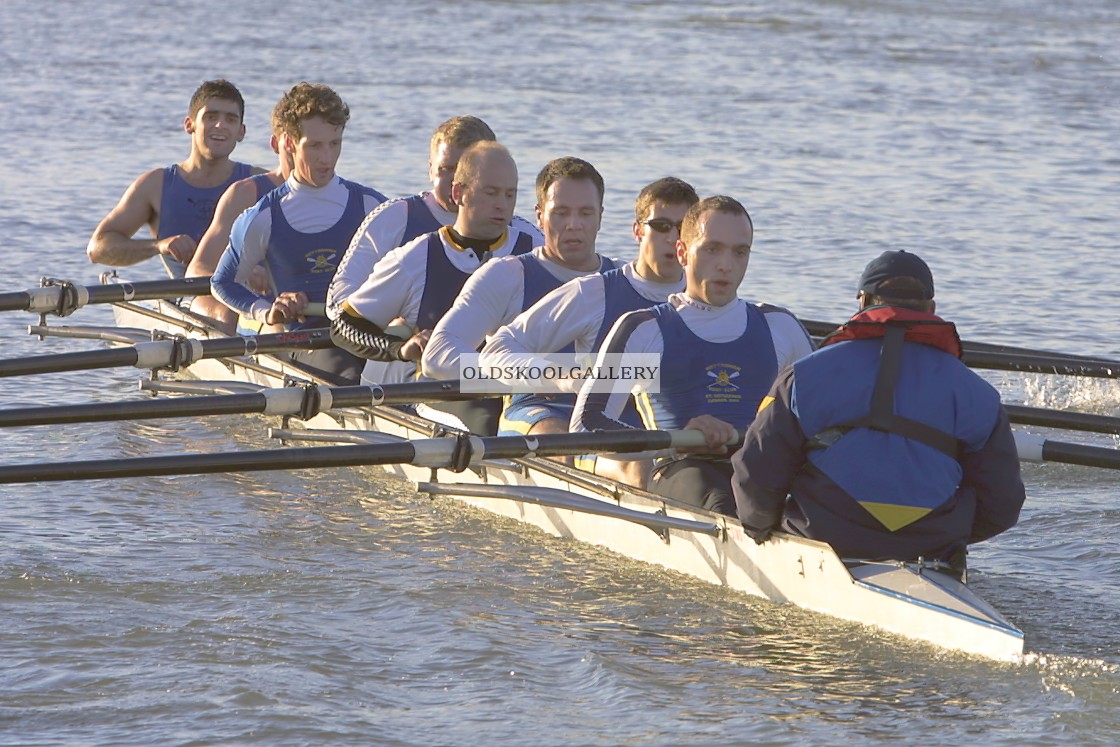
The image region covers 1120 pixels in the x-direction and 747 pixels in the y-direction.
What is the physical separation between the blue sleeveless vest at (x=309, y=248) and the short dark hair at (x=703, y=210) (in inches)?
121

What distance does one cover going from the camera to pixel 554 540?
264 inches

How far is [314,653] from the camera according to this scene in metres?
5.48

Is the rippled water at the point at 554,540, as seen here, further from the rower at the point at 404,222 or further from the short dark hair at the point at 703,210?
the short dark hair at the point at 703,210

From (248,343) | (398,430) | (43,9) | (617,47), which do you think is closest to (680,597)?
(398,430)

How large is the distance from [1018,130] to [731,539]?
1268cm

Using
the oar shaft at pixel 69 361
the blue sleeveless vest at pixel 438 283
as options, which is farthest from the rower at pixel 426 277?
the oar shaft at pixel 69 361

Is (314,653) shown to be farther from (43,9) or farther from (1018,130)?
(43,9)

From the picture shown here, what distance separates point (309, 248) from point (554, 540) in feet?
8.14

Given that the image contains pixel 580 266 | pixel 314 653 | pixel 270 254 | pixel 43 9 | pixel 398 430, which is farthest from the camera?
pixel 43 9

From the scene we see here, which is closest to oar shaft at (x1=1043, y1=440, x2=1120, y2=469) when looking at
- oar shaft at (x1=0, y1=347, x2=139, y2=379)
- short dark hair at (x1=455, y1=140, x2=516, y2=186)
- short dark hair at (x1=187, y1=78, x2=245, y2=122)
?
short dark hair at (x1=455, y1=140, x2=516, y2=186)

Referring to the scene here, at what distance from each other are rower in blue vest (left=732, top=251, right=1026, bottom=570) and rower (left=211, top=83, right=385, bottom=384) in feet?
12.1

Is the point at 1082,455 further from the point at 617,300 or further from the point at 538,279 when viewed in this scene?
the point at 538,279

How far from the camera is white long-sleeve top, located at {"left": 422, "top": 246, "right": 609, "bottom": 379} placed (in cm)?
673

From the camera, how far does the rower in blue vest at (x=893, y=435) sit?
4.95 m
